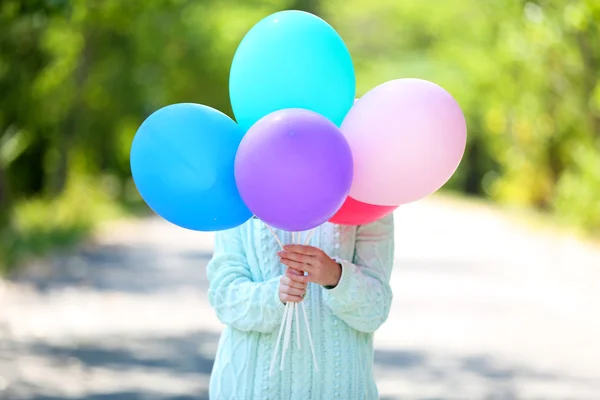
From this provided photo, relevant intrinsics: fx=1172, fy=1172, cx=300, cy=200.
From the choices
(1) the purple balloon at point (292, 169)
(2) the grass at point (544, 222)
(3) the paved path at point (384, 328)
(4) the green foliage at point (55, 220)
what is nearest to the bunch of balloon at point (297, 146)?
(1) the purple balloon at point (292, 169)

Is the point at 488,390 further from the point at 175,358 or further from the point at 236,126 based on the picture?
the point at 236,126

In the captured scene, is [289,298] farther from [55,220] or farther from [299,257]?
[55,220]

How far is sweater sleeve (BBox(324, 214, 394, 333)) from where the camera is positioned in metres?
3.12

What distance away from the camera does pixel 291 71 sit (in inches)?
123

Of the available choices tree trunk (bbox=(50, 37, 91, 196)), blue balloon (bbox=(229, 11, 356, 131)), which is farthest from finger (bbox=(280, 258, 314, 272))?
tree trunk (bbox=(50, 37, 91, 196))

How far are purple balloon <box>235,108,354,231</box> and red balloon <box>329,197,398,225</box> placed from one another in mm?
205

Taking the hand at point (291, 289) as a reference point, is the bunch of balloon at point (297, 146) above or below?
above

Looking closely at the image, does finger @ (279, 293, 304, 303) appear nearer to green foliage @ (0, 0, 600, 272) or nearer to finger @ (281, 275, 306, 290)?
finger @ (281, 275, 306, 290)

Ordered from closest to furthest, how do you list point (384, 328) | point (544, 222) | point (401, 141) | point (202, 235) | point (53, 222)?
point (401, 141), point (384, 328), point (53, 222), point (202, 235), point (544, 222)

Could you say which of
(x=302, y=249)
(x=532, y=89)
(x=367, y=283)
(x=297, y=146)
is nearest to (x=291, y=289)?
(x=302, y=249)

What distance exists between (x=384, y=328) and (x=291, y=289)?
8148mm

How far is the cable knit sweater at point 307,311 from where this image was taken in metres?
3.12

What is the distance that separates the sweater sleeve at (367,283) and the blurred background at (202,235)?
455cm

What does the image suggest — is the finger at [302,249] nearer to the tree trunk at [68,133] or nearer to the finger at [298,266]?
the finger at [298,266]
